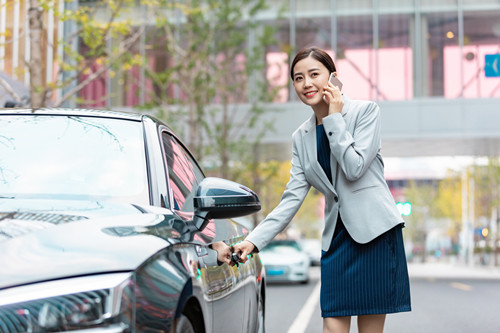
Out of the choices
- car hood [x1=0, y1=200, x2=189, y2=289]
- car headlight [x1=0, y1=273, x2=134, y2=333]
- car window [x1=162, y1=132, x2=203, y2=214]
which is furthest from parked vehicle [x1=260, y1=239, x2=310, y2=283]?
car headlight [x1=0, y1=273, x2=134, y2=333]

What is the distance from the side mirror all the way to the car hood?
0.39m

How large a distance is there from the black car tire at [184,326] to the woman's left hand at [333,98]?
123 cm

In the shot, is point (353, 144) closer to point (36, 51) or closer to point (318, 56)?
point (318, 56)

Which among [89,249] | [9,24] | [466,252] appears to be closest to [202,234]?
[89,249]

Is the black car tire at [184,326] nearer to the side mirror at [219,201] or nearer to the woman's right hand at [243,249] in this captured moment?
the side mirror at [219,201]

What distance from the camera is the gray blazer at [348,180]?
11.6ft

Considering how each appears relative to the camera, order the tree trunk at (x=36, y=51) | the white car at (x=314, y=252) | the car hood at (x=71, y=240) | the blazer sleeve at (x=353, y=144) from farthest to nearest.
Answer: the white car at (x=314, y=252), the tree trunk at (x=36, y=51), the blazer sleeve at (x=353, y=144), the car hood at (x=71, y=240)

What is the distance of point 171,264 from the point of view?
2664 millimetres

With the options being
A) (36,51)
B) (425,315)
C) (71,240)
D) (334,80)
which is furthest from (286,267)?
(71,240)

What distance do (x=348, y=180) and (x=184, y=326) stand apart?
1.19 meters

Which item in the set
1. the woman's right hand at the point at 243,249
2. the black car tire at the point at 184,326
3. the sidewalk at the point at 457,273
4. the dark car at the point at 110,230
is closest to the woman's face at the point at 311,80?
the dark car at the point at 110,230

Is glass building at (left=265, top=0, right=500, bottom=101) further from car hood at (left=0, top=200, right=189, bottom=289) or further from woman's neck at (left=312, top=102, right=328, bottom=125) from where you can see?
car hood at (left=0, top=200, right=189, bottom=289)

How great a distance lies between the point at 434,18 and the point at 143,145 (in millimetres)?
28594

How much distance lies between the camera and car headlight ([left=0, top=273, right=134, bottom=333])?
222 centimetres
